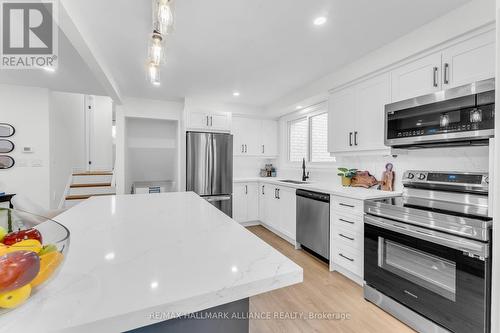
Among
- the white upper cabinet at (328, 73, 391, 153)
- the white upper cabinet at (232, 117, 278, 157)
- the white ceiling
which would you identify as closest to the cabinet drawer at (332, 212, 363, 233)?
the white upper cabinet at (328, 73, 391, 153)

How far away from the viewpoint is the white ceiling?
166 cm

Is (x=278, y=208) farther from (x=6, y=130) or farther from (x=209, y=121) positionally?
(x=6, y=130)

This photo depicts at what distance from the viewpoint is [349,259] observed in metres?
2.24

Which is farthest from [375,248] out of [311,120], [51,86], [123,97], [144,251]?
[51,86]

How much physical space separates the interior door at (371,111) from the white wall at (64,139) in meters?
4.78

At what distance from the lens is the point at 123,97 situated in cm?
384

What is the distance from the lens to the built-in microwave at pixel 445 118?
1499mm

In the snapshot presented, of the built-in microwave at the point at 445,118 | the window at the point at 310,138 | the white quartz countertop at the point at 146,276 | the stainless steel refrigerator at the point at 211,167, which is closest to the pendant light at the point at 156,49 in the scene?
the white quartz countertop at the point at 146,276

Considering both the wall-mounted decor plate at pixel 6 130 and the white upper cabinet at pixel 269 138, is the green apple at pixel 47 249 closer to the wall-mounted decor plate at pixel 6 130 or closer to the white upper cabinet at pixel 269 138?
the white upper cabinet at pixel 269 138

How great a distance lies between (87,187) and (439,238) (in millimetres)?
5460

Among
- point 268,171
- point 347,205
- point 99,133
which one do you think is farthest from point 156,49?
point 99,133

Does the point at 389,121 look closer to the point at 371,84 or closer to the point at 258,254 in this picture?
the point at 371,84

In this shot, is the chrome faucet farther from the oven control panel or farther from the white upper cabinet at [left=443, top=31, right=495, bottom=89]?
the white upper cabinet at [left=443, top=31, right=495, bottom=89]

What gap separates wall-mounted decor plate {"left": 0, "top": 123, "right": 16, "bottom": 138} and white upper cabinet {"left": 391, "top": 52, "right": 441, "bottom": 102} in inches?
211
